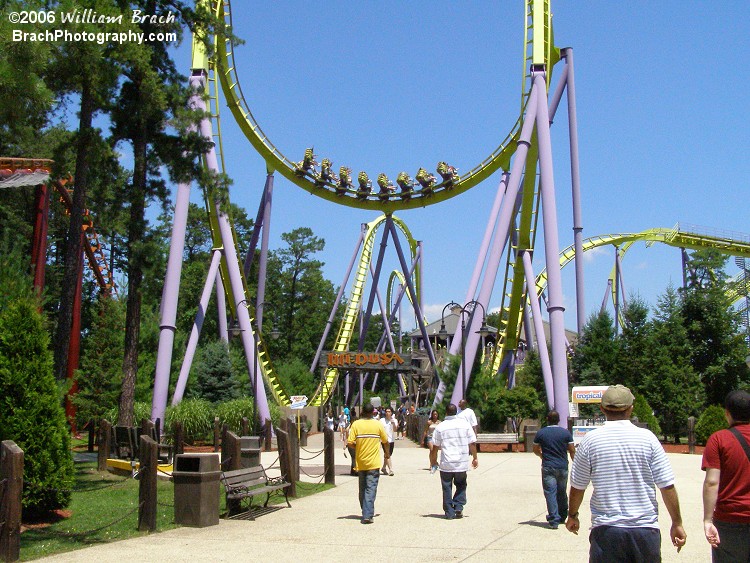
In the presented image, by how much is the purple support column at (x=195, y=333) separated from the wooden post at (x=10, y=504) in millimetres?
17557

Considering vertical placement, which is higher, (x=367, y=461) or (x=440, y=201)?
(x=440, y=201)

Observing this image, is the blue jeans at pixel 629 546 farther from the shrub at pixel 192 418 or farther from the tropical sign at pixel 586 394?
the shrub at pixel 192 418

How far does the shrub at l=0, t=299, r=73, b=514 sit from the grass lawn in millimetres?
473

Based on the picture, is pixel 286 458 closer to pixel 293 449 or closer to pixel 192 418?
pixel 293 449

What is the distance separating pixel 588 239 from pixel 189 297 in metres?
24.5

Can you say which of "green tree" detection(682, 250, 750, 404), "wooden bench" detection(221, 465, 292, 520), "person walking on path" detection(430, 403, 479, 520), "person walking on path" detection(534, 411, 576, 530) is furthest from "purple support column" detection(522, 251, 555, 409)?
"person walking on path" detection(534, 411, 576, 530)

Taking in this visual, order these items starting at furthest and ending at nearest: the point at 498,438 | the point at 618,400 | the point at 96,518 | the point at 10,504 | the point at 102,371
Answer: the point at 102,371 < the point at 498,438 < the point at 96,518 < the point at 10,504 < the point at 618,400

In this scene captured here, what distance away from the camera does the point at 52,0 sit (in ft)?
45.3

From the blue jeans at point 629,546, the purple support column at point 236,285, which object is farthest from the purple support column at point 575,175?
the blue jeans at point 629,546

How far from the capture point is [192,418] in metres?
24.7

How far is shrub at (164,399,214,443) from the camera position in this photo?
24578 millimetres

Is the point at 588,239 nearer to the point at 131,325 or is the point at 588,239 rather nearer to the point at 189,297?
the point at 189,297

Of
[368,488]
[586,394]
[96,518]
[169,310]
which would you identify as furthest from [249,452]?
[586,394]

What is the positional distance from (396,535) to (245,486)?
242 cm
